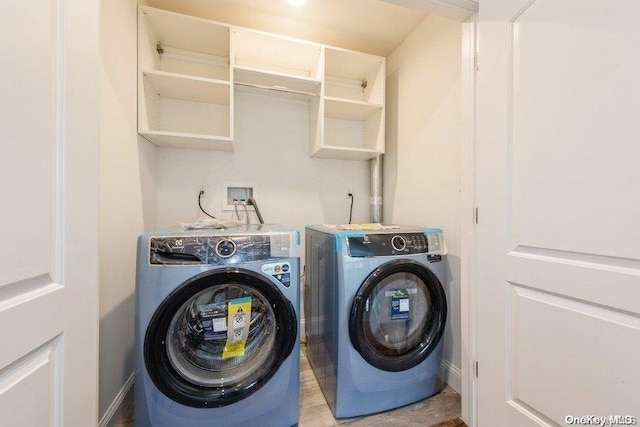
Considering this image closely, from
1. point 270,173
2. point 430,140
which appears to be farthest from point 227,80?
point 430,140

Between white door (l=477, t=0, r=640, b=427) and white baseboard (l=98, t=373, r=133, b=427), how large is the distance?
67.1 inches

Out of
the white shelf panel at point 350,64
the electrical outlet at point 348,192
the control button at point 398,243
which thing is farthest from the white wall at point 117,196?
the electrical outlet at point 348,192

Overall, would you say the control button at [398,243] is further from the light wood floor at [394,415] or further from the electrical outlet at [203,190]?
the electrical outlet at [203,190]

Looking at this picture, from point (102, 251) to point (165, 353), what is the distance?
0.53 m

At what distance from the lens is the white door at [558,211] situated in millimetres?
694

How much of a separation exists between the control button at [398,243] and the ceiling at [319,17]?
1.50 m

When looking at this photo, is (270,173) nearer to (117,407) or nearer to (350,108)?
(350,108)

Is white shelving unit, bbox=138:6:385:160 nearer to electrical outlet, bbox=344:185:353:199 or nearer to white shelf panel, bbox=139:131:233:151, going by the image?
white shelf panel, bbox=139:131:233:151

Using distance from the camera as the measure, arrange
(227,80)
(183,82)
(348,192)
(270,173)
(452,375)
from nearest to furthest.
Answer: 1. (452,375)
2. (183,82)
3. (227,80)
4. (270,173)
5. (348,192)

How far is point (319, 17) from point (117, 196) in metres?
1.68

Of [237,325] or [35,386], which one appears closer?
[35,386]

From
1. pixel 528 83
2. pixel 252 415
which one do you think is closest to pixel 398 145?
pixel 528 83

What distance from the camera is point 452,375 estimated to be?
151 cm

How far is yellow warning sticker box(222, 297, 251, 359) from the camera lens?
3.66ft
